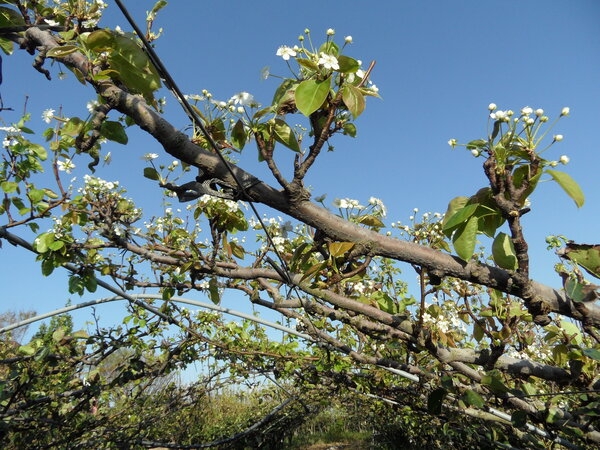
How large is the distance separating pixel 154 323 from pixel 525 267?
12.8 ft

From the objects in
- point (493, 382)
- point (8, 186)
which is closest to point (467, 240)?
point (493, 382)

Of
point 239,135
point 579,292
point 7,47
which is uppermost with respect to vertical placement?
point 7,47

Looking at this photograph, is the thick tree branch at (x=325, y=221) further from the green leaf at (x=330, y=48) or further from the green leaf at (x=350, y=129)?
the green leaf at (x=330, y=48)

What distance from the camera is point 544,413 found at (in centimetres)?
207

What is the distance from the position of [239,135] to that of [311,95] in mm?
329

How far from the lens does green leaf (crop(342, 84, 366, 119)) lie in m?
1.08

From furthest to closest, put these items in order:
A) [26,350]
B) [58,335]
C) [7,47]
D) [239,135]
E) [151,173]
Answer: [58,335] < [26,350] < [7,47] < [151,173] < [239,135]

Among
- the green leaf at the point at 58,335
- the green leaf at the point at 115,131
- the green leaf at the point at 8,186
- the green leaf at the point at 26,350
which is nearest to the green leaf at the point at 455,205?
the green leaf at the point at 115,131

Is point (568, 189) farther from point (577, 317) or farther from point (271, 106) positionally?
point (271, 106)

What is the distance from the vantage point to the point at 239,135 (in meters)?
1.29

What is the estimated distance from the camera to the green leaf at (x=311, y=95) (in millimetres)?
1024

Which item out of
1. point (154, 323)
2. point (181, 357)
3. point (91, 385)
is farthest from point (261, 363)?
point (91, 385)

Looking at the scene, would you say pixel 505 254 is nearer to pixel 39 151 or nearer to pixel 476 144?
pixel 476 144

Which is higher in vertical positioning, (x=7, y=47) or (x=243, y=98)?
(x=7, y=47)
